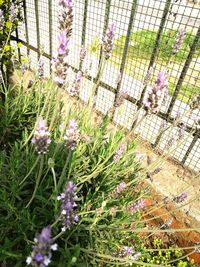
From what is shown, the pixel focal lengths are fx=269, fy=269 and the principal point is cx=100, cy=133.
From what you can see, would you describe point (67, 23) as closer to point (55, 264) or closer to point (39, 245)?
point (39, 245)

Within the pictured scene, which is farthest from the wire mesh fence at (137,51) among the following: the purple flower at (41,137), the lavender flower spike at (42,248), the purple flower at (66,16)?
the lavender flower spike at (42,248)

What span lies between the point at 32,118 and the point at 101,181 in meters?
1.04

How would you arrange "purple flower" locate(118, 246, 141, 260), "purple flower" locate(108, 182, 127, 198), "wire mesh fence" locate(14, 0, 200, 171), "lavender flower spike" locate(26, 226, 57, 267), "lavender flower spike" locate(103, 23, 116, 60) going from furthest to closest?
"wire mesh fence" locate(14, 0, 200, 171), "purple flower" locate(108, 182, 127, 198), "purple flower" locate(118, 246, 141, 260), "lavender flower spike" locate(103, 23, 116, 60), "lavender flower spike" locate(26, 226, 57, 267)

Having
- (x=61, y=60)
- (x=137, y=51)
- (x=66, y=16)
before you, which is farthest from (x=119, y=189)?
(x=137, y=51)

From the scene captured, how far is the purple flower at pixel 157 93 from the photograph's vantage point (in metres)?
1.07

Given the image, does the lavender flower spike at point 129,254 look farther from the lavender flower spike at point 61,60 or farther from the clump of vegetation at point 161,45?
the clump of vegetation at point 161,45

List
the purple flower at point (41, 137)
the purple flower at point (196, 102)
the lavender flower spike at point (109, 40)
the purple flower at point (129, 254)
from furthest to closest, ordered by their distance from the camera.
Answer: the purple flower at point (129, 254) < the purple flower at point (196, 102) < the lavender flower spike at point (109, 40) < the purple flower at point (41, 137)

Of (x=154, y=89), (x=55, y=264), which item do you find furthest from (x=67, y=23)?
(x=55, y=264)

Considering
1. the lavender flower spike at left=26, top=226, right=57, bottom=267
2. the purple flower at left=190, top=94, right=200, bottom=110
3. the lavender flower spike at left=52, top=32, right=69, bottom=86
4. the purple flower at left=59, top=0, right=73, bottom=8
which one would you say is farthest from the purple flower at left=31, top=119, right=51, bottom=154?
the purple flower at left=190, top=94, right=200, bottom=110

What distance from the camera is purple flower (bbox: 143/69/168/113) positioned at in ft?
3.50

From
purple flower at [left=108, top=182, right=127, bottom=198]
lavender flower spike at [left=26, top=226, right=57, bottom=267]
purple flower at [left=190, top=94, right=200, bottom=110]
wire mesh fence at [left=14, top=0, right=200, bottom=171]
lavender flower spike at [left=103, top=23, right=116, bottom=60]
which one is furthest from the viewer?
wire mesh fence at [left=14, top=0, right=200, bottom=171]

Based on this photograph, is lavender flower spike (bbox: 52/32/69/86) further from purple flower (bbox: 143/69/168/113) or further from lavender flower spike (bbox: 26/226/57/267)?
lavender flower spike (bbox: 26/226/57/267)

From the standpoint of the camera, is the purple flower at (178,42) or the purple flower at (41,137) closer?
the purple flower at (41,137)

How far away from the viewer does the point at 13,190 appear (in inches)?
65.0
